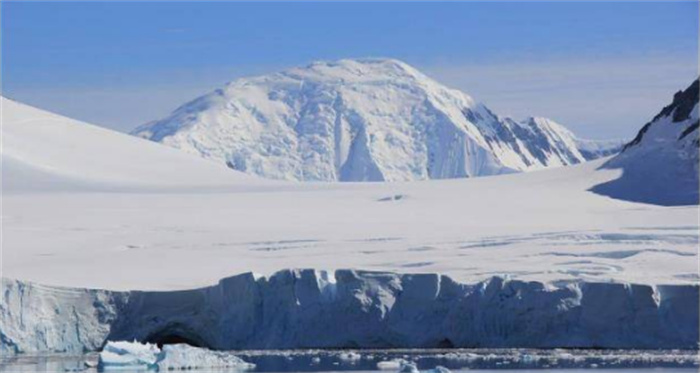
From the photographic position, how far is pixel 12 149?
58375mm

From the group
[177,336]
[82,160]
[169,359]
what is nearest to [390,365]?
[169,359]

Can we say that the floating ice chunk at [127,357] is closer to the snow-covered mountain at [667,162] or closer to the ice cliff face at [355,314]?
the ice cliff face at [355,314]

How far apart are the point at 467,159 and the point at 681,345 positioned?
417 ft

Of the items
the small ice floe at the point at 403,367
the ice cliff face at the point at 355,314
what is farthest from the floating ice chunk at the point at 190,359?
the ice cliff face at the point at 355,314

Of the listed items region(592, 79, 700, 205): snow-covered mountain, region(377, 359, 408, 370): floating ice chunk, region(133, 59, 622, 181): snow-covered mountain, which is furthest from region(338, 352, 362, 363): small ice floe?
region(133, 59, 622, 181): snow-covered mountain

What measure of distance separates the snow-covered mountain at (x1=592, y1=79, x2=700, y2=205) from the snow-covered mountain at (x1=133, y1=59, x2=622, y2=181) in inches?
3787

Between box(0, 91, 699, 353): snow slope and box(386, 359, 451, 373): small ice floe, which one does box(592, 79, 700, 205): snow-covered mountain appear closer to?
box(0, 91, 699, 353): snow slope

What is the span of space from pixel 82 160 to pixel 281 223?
18410 millimetres

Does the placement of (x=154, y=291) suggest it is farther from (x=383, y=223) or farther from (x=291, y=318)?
(x=383, y=223)

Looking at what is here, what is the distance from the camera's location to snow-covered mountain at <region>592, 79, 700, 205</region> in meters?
47.7

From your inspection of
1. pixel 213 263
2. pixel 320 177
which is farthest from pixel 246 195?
pixel 320 177

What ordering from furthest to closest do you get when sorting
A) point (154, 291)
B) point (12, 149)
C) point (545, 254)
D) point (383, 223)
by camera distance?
point (12, 149) → point (383, 223) → point (545, 254) → point (154, 291)

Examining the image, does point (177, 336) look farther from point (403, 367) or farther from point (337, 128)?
point (337, 128)

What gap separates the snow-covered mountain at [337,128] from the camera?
15025cm
